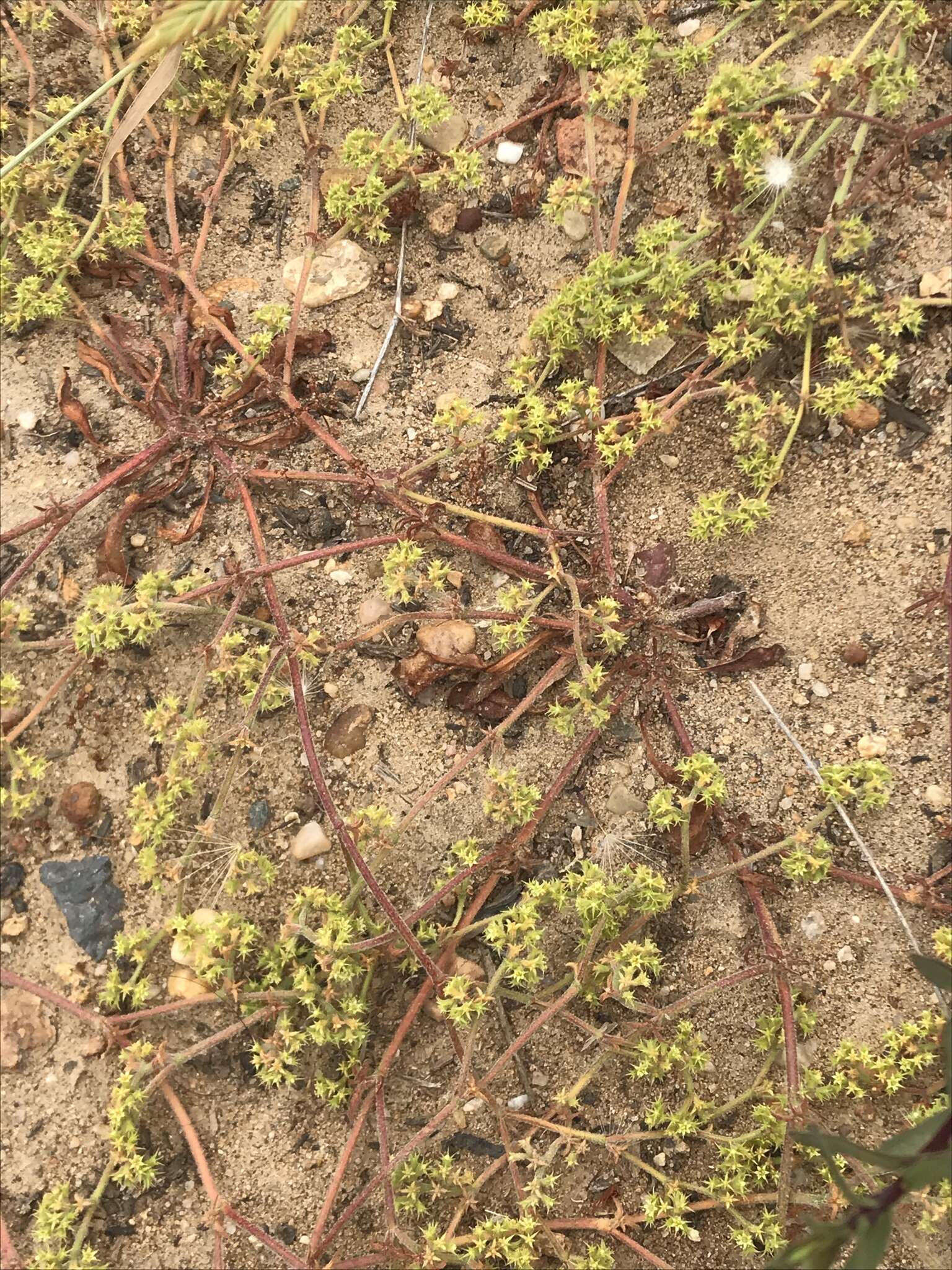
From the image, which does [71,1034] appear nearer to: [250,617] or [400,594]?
[250,617]

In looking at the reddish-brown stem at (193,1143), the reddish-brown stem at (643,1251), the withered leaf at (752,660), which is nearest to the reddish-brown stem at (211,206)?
the withered leaf at (752,660)

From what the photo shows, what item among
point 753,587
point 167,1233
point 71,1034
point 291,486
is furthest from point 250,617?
point 167,1233

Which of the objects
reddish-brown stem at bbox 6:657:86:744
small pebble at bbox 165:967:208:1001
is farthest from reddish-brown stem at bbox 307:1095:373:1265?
reddish-brown stem at bbox 6:657:86:744

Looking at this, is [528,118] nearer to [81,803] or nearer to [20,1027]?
[81,803]

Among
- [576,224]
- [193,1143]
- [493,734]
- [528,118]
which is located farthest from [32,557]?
[528,118]

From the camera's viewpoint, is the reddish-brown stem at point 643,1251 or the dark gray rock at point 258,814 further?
the dark gray rock at point 258,814

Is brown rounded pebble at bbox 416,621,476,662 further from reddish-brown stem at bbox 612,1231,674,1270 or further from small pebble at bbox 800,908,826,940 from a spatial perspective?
reddish-brown stem at bbox 612,1231,674,1270

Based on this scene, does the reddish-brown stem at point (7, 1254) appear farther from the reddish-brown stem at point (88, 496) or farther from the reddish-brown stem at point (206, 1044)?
the reddish-brown stem at point (88, 496)
